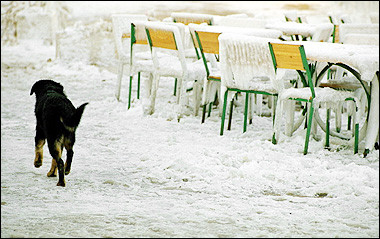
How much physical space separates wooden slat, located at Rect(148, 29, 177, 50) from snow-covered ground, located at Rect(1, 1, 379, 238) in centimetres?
87

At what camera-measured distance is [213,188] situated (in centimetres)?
463

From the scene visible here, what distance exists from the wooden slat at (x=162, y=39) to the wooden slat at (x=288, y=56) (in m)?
1.42

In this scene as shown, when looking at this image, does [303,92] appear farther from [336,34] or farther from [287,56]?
[336,34]

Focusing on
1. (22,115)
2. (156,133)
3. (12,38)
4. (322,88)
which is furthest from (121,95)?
(12,38)

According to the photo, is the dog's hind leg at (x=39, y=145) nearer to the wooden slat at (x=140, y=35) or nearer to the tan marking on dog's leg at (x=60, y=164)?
the tan marking on dog's leg at (x=60, y=164)

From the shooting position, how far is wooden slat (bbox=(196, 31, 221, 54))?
6.30 meters

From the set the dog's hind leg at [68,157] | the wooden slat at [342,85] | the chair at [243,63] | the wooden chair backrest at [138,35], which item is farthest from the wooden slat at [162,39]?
the dog's hind leg at [68,157]

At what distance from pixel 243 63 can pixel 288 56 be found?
0.55 m

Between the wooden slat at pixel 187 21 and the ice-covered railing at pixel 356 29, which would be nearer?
the ice-covered railing at pixel 356 29

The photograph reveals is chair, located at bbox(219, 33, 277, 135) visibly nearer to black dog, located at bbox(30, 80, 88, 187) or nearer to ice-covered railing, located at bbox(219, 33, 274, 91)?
ice-covered railing, located at bbox(219, 33, 274, 91)

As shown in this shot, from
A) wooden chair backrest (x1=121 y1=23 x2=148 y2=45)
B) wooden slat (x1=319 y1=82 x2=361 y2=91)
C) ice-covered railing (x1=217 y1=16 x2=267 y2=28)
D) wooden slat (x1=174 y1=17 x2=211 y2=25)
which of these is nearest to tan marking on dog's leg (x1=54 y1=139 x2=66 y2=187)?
wooden slat (x1=319 y1=82 x2=361 y2=91)

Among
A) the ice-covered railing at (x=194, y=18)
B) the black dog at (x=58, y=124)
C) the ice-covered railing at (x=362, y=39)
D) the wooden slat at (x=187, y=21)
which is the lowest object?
the black dog at (x=58, y=124)

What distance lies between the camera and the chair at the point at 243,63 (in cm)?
560

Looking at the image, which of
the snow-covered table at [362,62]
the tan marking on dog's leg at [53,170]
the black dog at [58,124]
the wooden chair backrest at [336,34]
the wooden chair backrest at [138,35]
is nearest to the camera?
the black dog at [58,124]
